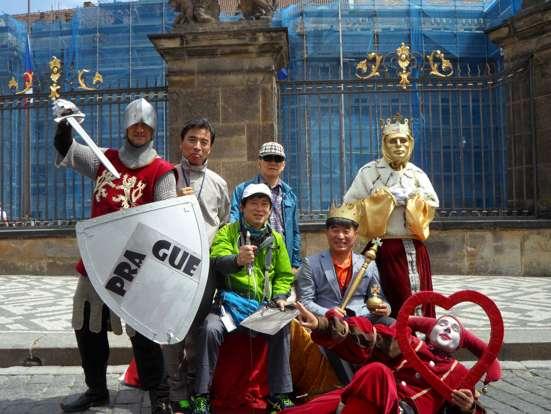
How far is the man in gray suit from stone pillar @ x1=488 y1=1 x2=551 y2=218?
635cm

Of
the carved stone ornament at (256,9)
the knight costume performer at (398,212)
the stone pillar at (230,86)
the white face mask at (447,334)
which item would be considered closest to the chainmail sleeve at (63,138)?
the knight costume performer at (398,212)

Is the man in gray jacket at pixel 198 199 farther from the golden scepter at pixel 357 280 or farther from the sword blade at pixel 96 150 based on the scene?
the golden scepter at pixel 357 280

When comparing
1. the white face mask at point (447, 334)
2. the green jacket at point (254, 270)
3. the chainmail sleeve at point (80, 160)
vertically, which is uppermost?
the chainmail sleeve at point (80, 160)

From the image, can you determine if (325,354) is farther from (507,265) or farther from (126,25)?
(126,25)

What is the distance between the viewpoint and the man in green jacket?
3471 millimetres

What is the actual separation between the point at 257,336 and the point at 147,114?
1375mm

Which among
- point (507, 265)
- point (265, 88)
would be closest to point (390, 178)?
point (265, 88)

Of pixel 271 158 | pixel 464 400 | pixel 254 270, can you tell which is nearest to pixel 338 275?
pixel 254 270

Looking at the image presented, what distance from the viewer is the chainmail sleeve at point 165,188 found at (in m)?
3.49

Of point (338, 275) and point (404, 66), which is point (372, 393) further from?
point (404, 66)

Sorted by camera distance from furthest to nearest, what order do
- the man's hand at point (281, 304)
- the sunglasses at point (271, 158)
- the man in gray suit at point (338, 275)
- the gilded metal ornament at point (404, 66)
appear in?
the gilded metal ornament at point (404, 66)
the sunglasses at point (271, 158)
the man in gray suit at point (338, 275)
the man's hand at point (281, 304)

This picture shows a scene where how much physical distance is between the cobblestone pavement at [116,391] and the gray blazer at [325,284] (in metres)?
0.96

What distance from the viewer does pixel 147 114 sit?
3490mm

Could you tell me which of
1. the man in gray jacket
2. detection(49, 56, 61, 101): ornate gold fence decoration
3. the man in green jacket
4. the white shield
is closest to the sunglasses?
the man in gray jacket
